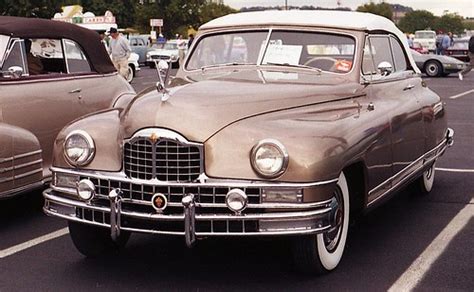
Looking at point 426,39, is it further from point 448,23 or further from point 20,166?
point 448,23

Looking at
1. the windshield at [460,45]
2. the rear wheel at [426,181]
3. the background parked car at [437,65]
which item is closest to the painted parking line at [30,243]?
Answer: the rear wheel at [426,181]

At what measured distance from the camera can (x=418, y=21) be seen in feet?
377

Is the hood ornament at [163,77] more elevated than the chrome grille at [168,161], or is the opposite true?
the hood ornament at [163,77]

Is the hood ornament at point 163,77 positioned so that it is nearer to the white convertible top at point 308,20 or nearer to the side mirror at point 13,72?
the white convertible top at point 308,20

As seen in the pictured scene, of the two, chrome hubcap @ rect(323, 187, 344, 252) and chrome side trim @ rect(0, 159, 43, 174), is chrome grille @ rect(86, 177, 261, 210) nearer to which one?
chrome hubcap @ rect(323, 187, 344, 252)

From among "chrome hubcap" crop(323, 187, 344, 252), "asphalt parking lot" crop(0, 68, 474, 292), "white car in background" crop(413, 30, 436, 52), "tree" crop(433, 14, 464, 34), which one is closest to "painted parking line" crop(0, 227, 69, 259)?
"asphalt parking lot" crop(0, 68, 474, 292)

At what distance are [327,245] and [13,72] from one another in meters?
3.10

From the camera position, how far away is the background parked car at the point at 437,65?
25.1 m

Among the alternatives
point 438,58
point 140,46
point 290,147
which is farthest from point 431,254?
point 140,46

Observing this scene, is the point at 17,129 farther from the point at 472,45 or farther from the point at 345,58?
the point at 472,45

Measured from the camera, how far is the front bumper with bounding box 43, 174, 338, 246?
4.05 metres

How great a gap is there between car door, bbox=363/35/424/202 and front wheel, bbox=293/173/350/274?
1.18 ft

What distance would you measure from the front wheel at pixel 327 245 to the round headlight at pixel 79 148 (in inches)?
54.6

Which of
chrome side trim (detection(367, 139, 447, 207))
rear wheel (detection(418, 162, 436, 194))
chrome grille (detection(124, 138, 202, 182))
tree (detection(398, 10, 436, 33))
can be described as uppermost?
tree (detection(398, 10, 436, 33))
